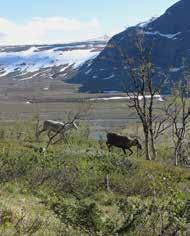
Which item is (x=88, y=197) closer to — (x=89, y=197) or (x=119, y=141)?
(x=89, y=197)

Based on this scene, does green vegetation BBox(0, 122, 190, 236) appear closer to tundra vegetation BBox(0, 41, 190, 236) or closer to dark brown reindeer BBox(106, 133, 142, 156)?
tundra vegetation BBox(0, 41, 190, 236)

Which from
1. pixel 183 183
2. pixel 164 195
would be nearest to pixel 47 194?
pixel 164 195

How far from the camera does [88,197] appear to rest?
16.8 m

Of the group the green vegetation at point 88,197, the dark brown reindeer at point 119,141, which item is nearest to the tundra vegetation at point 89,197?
the green vegetation at point 88,197

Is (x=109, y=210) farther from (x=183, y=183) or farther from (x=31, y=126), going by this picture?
(x=31, y=126)

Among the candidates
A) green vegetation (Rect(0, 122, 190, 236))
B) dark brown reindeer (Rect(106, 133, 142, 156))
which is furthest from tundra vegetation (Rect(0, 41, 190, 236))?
dark brown reindeer (Rect(106, 133, 142, 156))

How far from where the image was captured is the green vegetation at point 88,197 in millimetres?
10211

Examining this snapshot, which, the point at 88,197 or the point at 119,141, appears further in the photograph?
the point at 119,141

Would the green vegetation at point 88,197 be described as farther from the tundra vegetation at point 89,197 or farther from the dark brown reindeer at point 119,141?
the dark brown reindeer at point 119,141

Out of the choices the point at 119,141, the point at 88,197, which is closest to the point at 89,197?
the point at 88,197

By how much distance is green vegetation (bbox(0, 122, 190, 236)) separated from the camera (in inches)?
402

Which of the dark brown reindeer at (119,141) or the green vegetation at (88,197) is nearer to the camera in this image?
the green vegetation at (88,197)

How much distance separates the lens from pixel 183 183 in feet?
66.3

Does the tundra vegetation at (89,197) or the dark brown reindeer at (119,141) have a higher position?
the tundra vegetation at (89,197)
